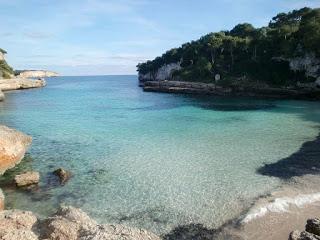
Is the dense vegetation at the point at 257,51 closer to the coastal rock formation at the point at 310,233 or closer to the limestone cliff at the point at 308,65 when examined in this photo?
the limestone cliff at the point at 308,65

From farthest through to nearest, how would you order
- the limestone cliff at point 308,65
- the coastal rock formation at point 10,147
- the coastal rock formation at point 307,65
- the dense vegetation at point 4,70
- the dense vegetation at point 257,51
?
the dense vegetation at point 4,70
the dense vegetation at point 257,51
the coastal rock formation at point 307,65
the limestone cliff at point 308,65
the coastal rock formation at point 10,147

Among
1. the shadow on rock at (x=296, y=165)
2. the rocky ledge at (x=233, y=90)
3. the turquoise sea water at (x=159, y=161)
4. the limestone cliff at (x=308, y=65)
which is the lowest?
the turquoise sea water at (x=159, y=161)

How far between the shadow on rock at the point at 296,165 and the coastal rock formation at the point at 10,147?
45.1ft

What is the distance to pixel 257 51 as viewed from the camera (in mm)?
75625

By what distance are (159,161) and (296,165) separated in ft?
26.5

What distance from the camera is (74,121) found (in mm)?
39844

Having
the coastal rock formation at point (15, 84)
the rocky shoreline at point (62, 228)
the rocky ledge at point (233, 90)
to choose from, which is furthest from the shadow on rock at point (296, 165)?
A: the coastal rock formation at point (15, 84)

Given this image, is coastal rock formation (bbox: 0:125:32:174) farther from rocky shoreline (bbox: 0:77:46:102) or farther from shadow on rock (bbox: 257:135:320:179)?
rocky shoreline (bbox: 0:77:46:102)

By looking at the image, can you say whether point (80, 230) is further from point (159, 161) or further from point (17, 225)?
point (159, 161)

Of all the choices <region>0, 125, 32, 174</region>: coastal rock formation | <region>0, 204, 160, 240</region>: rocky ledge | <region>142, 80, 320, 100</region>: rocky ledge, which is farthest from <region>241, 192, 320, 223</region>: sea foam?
<region>142, 80, 320, 100</region>: rocky ledge

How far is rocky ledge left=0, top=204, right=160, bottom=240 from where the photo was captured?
8095 mm

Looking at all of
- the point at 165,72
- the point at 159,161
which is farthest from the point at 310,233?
the point at 165,72

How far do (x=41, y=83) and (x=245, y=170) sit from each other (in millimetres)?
100224

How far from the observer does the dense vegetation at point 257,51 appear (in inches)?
2491
